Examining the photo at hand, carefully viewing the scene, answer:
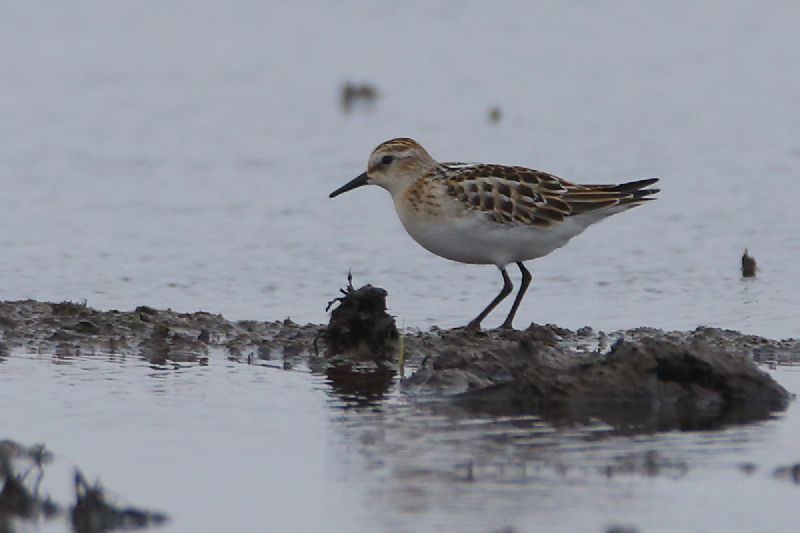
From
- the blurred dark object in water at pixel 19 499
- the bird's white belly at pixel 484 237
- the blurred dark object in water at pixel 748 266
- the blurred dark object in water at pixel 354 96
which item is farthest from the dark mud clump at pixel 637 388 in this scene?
the blurred dark object in water at pixel 354 96

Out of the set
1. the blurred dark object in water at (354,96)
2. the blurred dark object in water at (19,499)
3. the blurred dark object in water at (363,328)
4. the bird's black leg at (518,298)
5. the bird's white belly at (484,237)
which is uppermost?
the blurred dark object in water at (354,96)

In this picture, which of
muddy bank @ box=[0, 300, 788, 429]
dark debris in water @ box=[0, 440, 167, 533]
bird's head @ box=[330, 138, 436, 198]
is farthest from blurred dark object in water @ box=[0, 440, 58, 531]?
bird's head @ box=[330, 138, 436, 198]

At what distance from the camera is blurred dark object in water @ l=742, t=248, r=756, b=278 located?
1124 centimetres

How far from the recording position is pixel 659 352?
Result: 779cm

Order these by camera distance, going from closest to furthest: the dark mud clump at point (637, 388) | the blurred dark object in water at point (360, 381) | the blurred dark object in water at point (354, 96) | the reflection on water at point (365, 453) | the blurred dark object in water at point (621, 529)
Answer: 1. the blurred dark object in water at point (621, 529)
2. the reflection on water at point (365, 453)
3. the dark mud clump at point (637, 388)
4. the blurred dark object in water at point (360, 381)
5. the blurred dark object in water at point (354, 96)

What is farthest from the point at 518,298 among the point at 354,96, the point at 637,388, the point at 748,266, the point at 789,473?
the point at 354,96

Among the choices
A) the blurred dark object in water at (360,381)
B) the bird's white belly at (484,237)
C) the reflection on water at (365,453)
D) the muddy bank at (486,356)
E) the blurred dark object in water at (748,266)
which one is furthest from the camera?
the blurred dark object in water at (748,266)

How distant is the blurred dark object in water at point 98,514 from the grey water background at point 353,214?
0.46 feet

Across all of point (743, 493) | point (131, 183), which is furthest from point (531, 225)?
point (131, 183)

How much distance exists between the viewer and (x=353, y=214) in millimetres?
13445

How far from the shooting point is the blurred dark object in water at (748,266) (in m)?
11.2

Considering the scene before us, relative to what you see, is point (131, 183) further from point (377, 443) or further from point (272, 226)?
point (377, 443)

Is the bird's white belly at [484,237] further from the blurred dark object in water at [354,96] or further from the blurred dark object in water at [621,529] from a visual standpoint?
the blurred dark object in water at [354,96]

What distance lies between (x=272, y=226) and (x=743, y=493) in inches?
286
